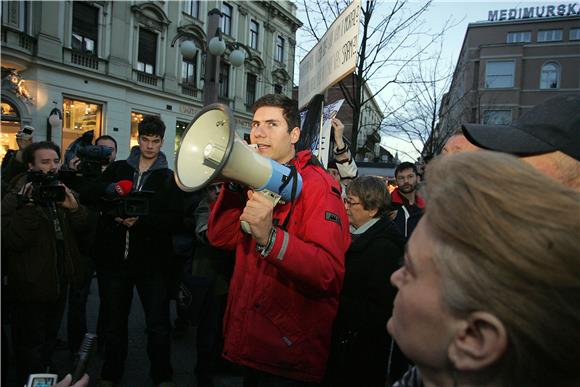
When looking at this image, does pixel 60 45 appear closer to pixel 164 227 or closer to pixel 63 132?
pixel 63 132

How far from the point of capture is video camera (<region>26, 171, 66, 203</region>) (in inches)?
112

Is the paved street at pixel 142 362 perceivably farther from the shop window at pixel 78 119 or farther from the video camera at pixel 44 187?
the shop window at pixel 78 119

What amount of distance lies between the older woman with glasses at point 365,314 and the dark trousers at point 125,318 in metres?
1.44

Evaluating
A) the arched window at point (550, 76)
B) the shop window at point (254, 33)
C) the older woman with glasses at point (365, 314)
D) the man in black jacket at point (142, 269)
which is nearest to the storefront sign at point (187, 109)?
the shop window at point (254, 33)

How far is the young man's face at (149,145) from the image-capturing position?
344cm

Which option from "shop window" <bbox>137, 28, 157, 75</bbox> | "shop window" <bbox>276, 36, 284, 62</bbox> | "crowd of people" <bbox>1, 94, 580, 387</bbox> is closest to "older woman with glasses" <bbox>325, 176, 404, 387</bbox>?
"crowd of people" <bbox>1, 94, 580, 387</bbox>

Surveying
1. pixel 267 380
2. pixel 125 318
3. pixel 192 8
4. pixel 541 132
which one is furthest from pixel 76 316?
pixel 192 8

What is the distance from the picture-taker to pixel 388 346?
2.57 metres

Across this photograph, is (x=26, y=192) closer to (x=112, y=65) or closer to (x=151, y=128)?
(x=151, y=128)

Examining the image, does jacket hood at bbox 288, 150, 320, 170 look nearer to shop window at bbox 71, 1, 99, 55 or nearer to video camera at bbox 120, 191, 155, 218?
video camera at bbox 120, 191, 155, 218

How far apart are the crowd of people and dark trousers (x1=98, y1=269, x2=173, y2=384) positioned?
0.5 inches

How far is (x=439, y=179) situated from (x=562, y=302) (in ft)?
0.94

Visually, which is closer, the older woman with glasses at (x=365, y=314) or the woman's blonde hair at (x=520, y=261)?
the woman's blonde hair at (x=520, y=261)

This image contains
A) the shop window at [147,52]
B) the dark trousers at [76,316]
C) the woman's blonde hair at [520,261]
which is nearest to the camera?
the woman's blonde hair at [520,261]
